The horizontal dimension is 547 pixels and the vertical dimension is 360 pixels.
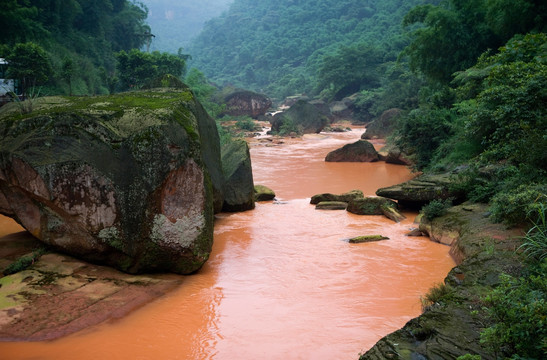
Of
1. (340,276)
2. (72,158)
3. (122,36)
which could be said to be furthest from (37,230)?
(122,36)

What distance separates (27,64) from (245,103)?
24241 millimetres

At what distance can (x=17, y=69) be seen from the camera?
2012 centimetres

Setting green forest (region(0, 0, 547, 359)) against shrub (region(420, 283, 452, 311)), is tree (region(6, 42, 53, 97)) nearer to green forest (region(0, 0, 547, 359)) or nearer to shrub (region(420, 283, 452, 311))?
green forest (region(0, 0, 547, 359))

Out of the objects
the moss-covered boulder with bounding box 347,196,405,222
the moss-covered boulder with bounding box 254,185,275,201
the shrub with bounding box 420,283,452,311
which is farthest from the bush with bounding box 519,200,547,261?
the moss-covered boulder with bounding box 254,185,275,201

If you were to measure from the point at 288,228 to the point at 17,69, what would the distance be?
55.8 ft

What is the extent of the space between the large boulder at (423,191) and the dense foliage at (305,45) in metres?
38.0

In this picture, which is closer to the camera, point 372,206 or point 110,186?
point 110,186

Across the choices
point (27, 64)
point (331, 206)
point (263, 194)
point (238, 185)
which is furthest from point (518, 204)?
point (27, 64)

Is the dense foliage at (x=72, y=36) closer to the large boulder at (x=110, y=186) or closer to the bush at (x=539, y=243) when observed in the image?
the large boulder at (x=110, y=186)

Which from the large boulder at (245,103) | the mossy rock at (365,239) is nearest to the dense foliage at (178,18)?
the large boulder at (245,103)

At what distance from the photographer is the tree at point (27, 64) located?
66.2 ft

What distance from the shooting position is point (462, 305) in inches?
161

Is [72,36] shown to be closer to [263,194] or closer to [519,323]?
[263,194]

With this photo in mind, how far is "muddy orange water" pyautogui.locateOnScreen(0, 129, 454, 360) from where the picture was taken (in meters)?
4.54
